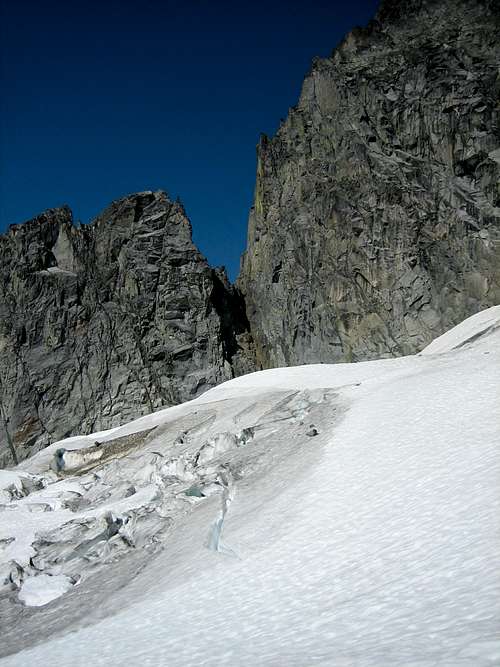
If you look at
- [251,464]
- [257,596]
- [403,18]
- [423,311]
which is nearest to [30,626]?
[257,596]

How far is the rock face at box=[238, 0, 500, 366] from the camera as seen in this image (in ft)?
143

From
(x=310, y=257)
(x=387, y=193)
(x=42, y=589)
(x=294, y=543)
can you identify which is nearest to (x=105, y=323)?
(x=310, y=257)

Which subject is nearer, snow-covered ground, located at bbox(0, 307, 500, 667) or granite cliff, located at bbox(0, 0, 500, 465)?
snow-covered ground, located at bbox(0, 307, 500, 667)

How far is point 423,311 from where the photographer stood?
43.6m

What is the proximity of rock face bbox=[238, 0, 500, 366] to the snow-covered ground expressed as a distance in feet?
75.9

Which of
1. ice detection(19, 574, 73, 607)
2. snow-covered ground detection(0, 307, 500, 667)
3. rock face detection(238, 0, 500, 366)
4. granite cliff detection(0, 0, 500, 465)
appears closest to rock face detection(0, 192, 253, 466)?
granite cliff detection(0, 0, 500, 465)

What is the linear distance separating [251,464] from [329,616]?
29.5 feet

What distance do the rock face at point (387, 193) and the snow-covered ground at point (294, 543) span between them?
2313cm

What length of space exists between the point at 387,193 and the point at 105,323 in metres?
29.1

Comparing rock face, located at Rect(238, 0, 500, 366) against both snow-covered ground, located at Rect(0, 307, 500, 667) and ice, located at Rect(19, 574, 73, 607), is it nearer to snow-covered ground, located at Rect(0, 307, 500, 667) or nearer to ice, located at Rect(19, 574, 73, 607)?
snow-covered ground, located at Rect(0, 307, 500, 667)

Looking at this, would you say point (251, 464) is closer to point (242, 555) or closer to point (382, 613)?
point (242, 555)

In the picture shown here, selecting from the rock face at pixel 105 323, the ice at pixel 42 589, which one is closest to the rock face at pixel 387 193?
the rock face at pixel 105 323

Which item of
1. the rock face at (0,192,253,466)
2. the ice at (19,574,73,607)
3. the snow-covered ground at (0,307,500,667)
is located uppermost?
the rock face at (0,192,253,466)

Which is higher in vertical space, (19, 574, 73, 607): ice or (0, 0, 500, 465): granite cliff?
(0, 0, 500, 465): granite cliff
